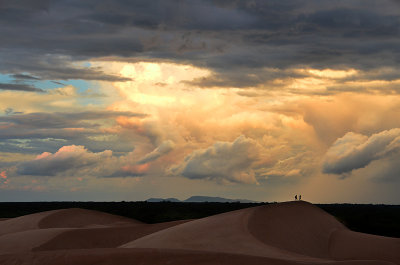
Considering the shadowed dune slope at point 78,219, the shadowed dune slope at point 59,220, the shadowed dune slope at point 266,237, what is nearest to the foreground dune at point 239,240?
the shadowed dune slope at point 266,237

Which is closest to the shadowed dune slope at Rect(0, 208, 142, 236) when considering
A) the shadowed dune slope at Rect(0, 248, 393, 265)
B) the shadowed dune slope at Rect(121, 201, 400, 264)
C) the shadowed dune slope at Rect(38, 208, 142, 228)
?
the shadowed dune slope at Rect(38, 208, 142, 228)

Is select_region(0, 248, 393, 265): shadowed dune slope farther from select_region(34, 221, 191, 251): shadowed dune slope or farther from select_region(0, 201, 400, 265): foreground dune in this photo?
select_region(34, 221, 191, 251): shadowed dune slope

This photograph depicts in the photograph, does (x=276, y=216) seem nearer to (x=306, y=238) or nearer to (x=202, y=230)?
(x=306, y=238)

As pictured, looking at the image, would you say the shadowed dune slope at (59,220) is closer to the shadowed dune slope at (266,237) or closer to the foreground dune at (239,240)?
the foreground dune at (239,240)

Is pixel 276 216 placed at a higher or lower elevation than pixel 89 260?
higher

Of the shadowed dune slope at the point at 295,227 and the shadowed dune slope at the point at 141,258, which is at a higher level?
the shadowed dune slope at the point at 295,227

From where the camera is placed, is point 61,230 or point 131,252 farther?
point 61,230

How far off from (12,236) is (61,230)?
15.3 feet

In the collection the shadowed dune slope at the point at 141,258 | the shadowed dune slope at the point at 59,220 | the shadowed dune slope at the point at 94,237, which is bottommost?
the shadowed dune slope at the point at 141,258

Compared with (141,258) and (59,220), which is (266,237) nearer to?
(141,258)

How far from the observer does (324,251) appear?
4275 centimetres

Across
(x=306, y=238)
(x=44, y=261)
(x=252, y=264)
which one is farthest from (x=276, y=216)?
(x=44, y=261)

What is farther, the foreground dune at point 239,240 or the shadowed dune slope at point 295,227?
the shadowed dune slope at point 295,227

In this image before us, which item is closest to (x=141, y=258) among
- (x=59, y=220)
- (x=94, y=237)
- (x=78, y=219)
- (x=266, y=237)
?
(x=266, y=237)
